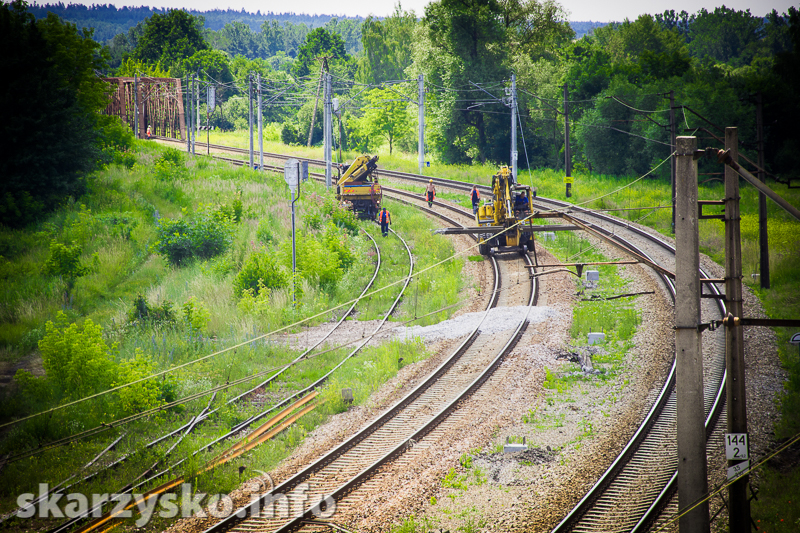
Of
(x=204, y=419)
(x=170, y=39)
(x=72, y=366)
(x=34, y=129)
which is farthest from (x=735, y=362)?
(x=170, y=39)

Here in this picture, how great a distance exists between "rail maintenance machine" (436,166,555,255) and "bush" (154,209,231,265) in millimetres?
9839

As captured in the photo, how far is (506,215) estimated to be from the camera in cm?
2522

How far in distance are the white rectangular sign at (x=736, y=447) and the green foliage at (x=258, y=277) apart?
16.7 m

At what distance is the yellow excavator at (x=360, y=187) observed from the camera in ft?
107

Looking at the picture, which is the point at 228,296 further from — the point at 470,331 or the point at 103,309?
the point at 470,331

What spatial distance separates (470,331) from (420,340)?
1705 mm

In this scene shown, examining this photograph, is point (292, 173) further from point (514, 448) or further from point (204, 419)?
point (514, 448)

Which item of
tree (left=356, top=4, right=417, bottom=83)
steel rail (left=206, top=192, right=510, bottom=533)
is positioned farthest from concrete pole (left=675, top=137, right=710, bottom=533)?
tree (left=356, top=4, right=417, bottom=83)

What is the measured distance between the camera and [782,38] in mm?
92750

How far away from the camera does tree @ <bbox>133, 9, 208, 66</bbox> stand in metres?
97.1

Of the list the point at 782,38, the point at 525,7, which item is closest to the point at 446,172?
the point at 525,7

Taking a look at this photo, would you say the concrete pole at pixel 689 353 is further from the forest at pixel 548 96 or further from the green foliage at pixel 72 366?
the forest at pixel 548 96

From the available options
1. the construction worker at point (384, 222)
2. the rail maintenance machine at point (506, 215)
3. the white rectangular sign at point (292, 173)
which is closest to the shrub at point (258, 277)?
the white rectangular sign at point (292, 173)
